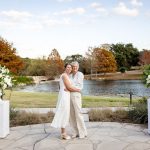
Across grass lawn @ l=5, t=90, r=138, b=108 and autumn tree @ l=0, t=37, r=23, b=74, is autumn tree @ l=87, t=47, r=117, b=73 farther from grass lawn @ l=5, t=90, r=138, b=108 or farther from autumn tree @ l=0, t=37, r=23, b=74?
grass lawn @ l=5, t=90, r=138, b=108

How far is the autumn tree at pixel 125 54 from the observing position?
74.7 meters

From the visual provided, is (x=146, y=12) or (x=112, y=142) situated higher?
(x=146, y=12)

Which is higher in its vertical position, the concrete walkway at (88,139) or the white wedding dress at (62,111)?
the white wedding dress at (62,111)

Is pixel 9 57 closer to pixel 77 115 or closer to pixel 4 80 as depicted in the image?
pixel 4 80

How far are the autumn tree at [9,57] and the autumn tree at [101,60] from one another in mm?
20158

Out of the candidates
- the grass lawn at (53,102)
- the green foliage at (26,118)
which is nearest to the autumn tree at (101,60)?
the grass lawn at (53,102)

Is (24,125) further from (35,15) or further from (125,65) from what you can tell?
(125,65)

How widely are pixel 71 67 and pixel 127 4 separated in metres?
22.8

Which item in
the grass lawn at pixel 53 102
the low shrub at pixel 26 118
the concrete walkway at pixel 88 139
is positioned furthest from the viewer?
the grass lawn at pixel 53 102

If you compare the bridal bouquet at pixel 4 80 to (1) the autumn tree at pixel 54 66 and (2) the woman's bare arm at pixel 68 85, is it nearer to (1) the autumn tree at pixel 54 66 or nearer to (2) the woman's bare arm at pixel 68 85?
(2) the woman's bare arm at pixel 68 85

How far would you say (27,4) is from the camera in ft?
69.5

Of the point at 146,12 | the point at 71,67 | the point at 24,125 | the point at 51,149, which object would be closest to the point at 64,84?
the point at 71,67

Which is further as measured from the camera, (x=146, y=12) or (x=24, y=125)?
(x=146, y=12)

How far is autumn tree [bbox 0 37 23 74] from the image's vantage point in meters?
49.2
